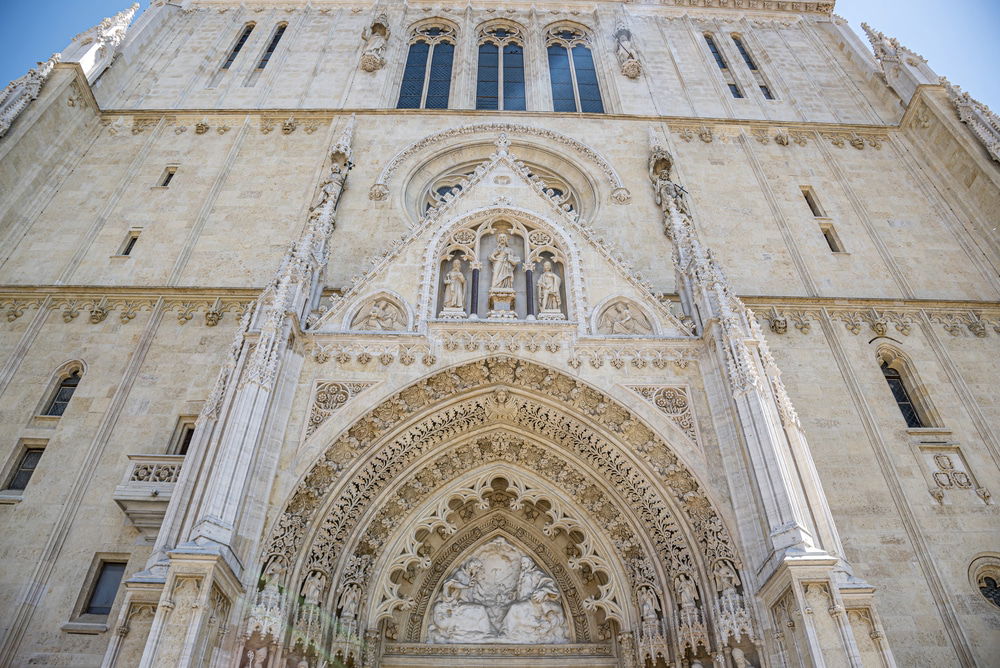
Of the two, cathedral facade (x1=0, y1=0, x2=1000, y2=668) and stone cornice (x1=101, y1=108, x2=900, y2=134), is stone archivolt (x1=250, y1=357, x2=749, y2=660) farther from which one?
stone cornice (x1=101, y1=108, x2=900, y2=134)

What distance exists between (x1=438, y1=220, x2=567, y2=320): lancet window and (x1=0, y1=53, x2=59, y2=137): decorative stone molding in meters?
9.20

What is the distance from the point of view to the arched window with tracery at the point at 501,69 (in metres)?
19.2

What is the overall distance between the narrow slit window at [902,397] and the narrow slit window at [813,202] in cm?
427

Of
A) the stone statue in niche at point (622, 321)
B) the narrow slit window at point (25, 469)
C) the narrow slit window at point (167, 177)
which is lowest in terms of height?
the narrow slit window at point (25, 469)

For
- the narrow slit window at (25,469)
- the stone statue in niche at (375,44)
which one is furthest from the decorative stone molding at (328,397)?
the stone statue in niche at (375,44)

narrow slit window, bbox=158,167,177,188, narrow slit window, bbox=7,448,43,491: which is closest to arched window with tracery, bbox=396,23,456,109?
narrow slit window, bbox=158,167,177,188

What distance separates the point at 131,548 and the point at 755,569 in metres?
7.75

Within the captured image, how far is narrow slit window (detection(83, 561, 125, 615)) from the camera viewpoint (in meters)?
9.41

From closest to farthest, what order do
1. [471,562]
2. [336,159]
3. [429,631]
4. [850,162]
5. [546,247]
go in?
[429,631]
[471,562]
[546,247]
[336,159]
[850,162]

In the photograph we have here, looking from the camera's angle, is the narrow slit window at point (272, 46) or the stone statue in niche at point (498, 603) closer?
the stone statue in niche at point (498, 603)

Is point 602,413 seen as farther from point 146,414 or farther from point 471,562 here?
point 146,414

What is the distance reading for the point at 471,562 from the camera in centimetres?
1112

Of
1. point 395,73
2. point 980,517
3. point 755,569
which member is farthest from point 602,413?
point 395,73

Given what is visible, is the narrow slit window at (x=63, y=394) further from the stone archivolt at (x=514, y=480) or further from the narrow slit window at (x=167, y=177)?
the narrow slit window at (x=167, y=177)
